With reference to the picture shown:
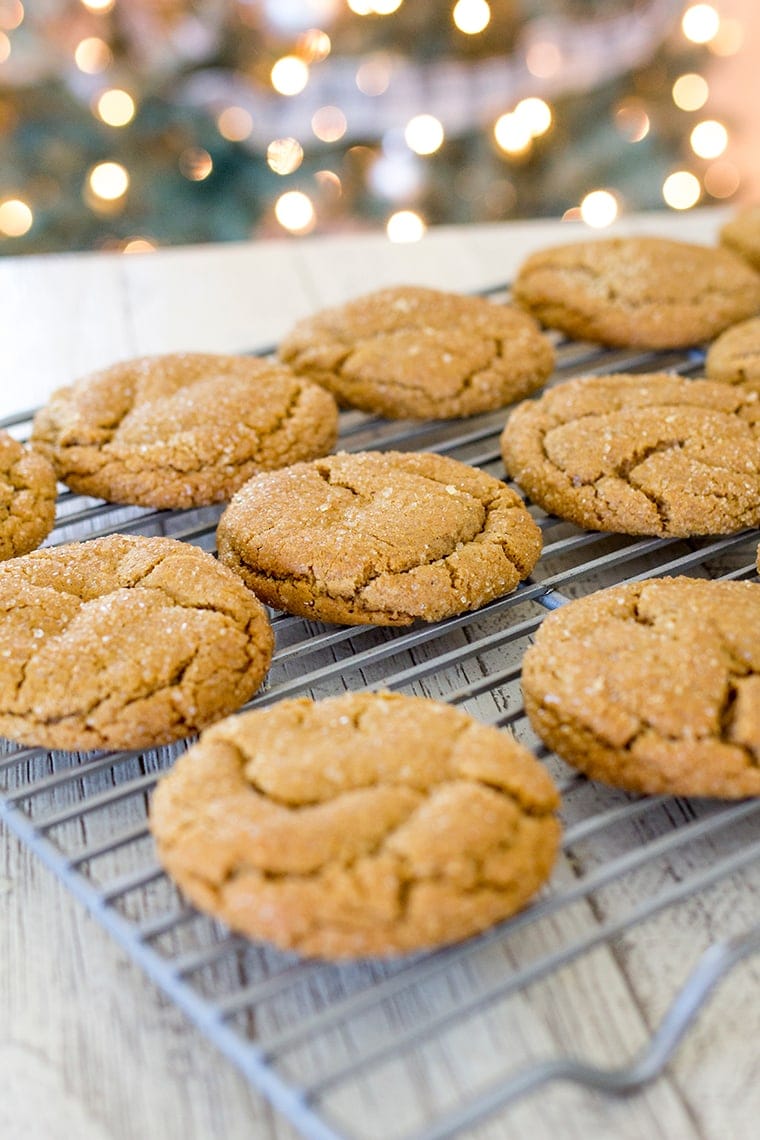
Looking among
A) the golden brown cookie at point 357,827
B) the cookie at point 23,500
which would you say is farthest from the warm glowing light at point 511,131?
the golden brown cookie at point 357,827

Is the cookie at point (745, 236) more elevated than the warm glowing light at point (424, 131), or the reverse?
the warm glowing light at point (424, 131)

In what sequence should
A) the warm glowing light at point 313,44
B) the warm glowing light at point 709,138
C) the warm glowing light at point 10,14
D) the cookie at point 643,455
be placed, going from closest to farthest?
1. the cookie at point 643,455
2. the warm glowing light at point 10,14
3. the warm glowing light at point 313,44
4. the warm glowing light at point 709,138

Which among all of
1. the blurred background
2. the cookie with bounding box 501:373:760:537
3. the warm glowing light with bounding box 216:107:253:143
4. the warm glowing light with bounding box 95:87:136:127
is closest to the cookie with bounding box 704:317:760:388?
the cookie with bounding box 501:373:760:537

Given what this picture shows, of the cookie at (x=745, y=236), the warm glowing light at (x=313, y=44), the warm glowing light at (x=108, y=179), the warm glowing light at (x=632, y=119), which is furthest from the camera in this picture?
the warm glowing light at (x=632, y=119)

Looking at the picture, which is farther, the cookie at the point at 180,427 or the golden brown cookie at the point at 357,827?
the cookie at the point at 180,427

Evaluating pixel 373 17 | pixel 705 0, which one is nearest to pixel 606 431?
pixel 373 17

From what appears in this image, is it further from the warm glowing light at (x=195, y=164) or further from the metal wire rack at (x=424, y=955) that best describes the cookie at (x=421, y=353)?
the warm glowing light at (x=195, y=164)

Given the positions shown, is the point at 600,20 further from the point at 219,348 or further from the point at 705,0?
the point at 219,348

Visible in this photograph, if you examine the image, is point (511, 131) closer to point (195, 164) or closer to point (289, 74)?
point (289, 74)
